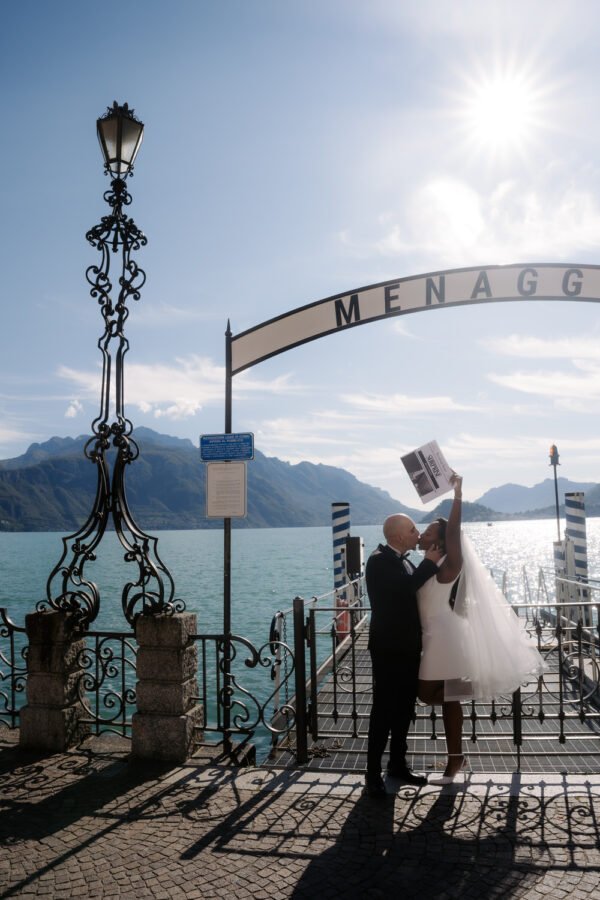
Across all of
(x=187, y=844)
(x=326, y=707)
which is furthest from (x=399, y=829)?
(x=326, y=707)

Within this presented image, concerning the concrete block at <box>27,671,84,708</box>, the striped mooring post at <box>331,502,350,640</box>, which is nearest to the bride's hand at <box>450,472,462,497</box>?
the concrete block at <box>27,671,84,708</box>

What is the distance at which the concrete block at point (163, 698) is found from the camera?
6242 mm

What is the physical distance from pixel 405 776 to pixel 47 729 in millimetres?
3675

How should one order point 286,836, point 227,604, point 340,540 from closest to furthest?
point 286,836, point 227,604, point 340,540

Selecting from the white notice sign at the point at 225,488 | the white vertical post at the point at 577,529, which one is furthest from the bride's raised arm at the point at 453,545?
the white vertical post at the point at 577,529

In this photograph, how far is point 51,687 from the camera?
6652mm

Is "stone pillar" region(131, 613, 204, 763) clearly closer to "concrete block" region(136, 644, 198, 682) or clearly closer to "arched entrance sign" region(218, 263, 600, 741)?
"concrete block" region(136, 644, 198, 682)

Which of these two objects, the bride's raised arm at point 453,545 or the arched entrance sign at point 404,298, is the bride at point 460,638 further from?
the arched entrance sign at point 404,298

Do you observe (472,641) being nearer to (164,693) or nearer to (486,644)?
(486,644)

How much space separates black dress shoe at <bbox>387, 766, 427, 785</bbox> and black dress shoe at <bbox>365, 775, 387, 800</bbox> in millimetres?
304

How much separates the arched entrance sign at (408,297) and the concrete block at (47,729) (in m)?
4.26

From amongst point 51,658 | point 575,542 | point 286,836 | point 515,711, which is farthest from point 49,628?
point 575,542

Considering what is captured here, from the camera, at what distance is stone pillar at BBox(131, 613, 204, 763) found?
6.22m

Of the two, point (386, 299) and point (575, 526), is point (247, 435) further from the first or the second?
point (575, 526)
